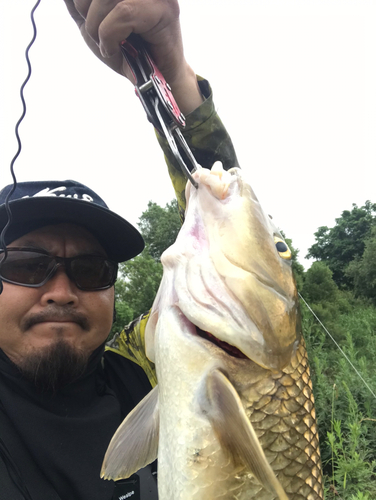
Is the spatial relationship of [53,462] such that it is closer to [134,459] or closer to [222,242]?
[134,459]

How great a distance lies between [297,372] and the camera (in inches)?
46.9

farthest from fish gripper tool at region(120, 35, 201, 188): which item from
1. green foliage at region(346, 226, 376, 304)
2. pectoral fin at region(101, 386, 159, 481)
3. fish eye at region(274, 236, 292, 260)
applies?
green foliage at region(346, 226, 376, 304)

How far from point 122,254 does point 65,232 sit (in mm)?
417

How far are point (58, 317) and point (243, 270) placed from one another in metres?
1.10

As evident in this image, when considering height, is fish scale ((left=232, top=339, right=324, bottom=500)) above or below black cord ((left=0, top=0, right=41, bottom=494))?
below

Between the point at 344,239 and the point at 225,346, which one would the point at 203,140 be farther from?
the point at 344,239

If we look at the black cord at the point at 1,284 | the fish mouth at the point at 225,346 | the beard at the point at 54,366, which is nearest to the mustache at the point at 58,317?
the beard at the point at 54,366

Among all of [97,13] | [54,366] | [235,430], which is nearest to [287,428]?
[235,430]

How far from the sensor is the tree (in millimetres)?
34094

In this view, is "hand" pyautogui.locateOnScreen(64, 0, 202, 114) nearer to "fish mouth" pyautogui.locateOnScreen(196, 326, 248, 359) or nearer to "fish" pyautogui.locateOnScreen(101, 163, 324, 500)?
"fish" pyautogui.locateOnScreen(101, 163, 324, 500)

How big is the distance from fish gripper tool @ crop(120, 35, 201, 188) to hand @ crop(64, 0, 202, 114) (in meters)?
0.05

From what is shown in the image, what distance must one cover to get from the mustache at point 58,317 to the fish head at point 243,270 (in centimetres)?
95

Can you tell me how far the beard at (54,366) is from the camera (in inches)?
64.8

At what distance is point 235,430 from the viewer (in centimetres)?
95
